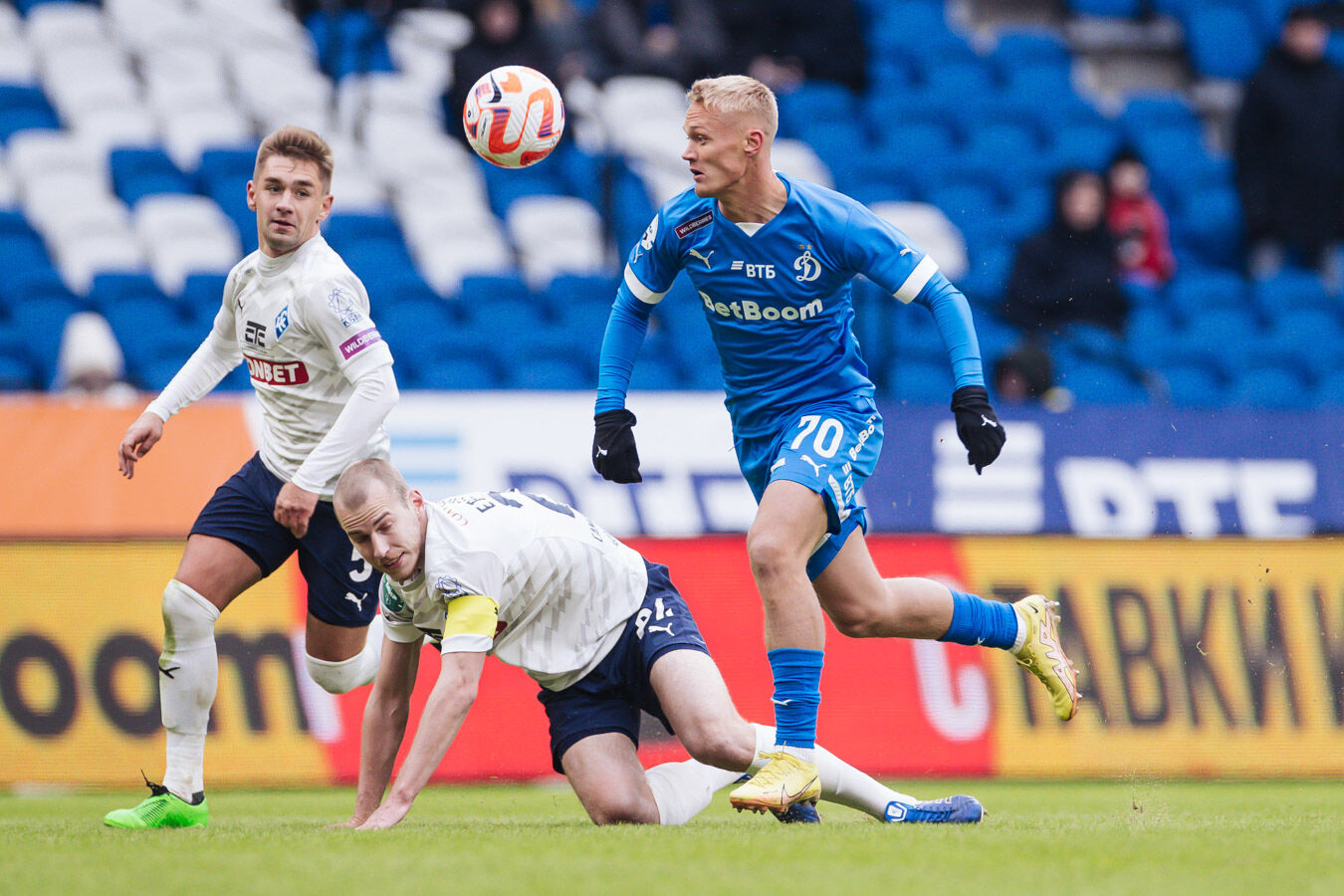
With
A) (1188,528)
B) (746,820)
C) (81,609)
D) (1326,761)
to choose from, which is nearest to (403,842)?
(746,820)

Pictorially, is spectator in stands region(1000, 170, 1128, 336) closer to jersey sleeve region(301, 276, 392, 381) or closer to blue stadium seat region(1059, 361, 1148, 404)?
blue stadium seat region(1059, 361, 1148, 404)

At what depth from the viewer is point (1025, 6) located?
53.3ft

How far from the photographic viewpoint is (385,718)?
532 cm

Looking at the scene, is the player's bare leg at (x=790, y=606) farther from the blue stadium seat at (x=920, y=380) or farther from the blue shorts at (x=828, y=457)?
the blue stadium seat at (x=920, y=380)

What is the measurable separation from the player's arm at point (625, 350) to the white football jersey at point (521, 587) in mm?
256

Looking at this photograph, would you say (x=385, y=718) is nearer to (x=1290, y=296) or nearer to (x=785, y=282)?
(x=785, y=282)

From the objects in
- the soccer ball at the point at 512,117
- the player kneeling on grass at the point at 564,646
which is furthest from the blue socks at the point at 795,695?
the soccer ball at the point at 512,117

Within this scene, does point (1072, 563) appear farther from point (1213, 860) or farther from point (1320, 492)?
point (1213, 860)

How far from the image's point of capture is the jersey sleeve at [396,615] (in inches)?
204

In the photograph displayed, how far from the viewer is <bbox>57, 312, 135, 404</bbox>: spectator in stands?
31.9 feet

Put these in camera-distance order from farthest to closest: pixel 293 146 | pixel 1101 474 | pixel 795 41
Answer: pixel 795 41, pixel 1101 474, pixel 293 146

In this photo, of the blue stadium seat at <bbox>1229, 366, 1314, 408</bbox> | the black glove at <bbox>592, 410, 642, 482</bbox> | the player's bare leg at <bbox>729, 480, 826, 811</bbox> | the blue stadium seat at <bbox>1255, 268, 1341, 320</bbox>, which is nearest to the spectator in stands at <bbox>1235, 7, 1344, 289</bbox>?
the blue stadium seat at <bbox>1255, 268, 1341, 320</bbox>

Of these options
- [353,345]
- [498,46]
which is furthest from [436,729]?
[498,46]

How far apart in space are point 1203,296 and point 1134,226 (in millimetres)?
868
